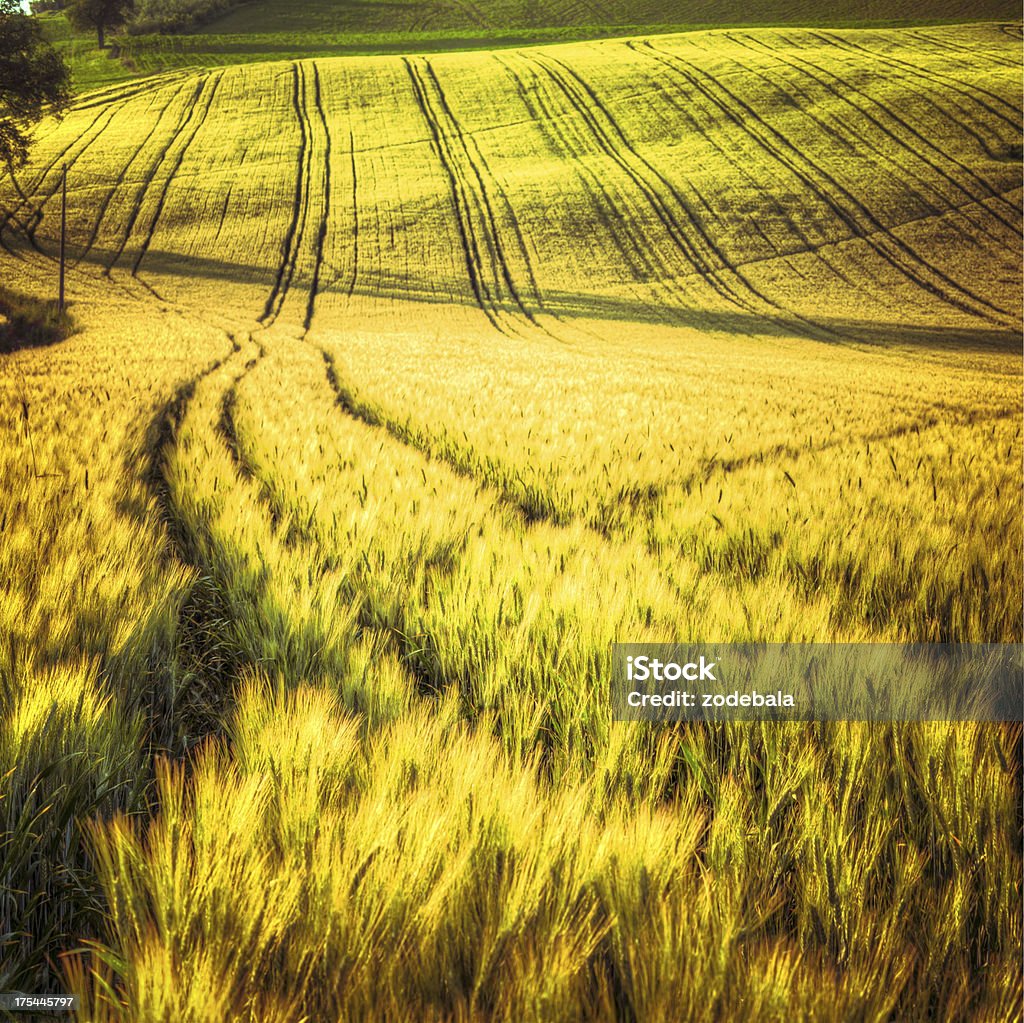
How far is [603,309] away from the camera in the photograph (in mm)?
31438

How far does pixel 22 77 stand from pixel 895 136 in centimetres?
A: 5231

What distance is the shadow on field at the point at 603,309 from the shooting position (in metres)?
27.9

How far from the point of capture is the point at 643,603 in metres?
1.84

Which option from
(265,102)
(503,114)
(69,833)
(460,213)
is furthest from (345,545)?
(265,102)

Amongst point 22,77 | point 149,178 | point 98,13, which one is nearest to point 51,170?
point 149,178

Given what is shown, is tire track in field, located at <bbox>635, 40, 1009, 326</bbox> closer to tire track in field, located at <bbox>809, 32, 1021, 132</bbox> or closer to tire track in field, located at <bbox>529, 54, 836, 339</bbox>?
tire track in field, located at <bbox>529, 54, 836, 339</bbox>

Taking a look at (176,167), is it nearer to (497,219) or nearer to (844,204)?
(497,219)

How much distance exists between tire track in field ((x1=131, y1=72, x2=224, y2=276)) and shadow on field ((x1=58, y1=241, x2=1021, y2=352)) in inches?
29.1

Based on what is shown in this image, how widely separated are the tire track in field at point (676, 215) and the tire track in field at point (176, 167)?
103 feet

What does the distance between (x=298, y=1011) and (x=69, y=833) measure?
1.95 feet

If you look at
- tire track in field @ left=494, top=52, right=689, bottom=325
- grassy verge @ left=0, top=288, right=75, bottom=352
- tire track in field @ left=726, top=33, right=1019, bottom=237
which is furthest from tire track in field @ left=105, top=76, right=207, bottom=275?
tire track in field @ left=726, top=33, right=1019, bottom=237

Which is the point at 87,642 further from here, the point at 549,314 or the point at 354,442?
the point at 549,314

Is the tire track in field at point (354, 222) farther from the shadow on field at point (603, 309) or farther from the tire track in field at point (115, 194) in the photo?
the tire track in field at point (115, 194)

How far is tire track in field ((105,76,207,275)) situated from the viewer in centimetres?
3560
